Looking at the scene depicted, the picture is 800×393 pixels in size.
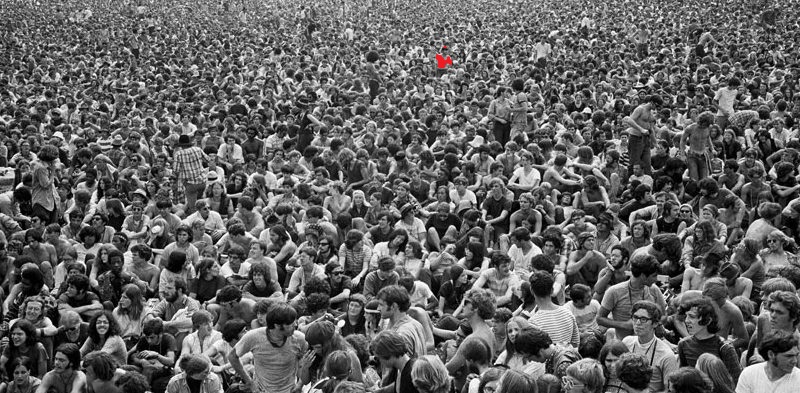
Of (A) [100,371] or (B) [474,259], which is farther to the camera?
(B) [474,259]

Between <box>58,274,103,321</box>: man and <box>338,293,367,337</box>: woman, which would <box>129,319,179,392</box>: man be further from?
<box>338,293,367,337</box>: woman

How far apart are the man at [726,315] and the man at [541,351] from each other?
1522mm

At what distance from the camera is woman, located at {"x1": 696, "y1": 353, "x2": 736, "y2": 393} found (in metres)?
5.99

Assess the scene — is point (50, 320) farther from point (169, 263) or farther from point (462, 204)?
point (462, 204)

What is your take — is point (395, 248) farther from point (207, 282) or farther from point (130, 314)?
point (130, 314)

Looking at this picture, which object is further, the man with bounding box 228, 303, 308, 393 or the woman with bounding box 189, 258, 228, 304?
the woman with bounding box 189, 258, 228, 304

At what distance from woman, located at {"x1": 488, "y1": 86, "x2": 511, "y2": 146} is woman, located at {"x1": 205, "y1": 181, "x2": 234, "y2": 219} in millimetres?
5496

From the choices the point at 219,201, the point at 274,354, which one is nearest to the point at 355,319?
the point at 274,354

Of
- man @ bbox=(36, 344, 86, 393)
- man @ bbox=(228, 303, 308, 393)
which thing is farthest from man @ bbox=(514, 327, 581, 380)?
man @ bbox=(36, 344, 86, 393)

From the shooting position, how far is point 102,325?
8.91 metres

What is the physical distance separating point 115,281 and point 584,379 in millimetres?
6297

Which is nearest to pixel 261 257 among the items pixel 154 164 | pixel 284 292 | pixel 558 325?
pixel 284 292

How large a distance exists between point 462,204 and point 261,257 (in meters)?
3.27

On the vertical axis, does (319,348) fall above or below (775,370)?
below
